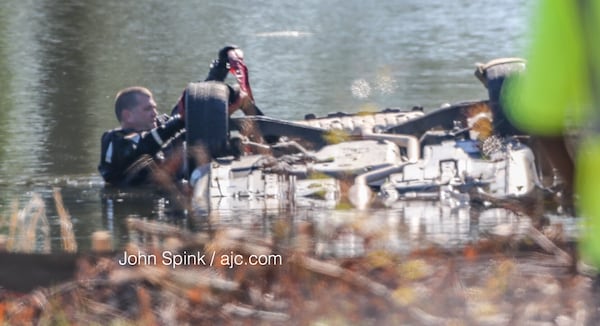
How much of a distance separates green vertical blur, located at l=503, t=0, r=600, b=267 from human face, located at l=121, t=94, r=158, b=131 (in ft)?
27.3

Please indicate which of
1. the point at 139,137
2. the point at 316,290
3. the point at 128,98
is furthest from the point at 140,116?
the point at 316,290

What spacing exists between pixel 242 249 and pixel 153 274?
0.38 m

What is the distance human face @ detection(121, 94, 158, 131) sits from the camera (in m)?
11.8

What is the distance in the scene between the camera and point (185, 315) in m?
5.42

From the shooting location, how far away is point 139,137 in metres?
11.6

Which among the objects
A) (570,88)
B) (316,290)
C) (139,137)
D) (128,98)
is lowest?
(316,290)

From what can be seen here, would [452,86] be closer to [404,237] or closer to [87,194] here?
[87,194]

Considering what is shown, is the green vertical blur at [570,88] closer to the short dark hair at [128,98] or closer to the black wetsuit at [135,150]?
the black wetsuit at [135,150]

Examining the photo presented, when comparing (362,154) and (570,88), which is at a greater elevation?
(362,154)

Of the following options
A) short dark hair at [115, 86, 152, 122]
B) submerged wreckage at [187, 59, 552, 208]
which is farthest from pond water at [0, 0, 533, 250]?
short dark hair at [115, 86, 152, 122]

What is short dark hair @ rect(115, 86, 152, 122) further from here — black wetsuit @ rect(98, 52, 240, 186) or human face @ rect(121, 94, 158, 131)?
black wetsuit @ rect(98, 52, 240, 186)

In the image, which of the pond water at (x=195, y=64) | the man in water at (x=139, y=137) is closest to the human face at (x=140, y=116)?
the man in water at (x=139, y=137)

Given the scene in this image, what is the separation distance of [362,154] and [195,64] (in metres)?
11.0

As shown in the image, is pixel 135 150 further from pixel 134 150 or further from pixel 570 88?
pixel 570 88
